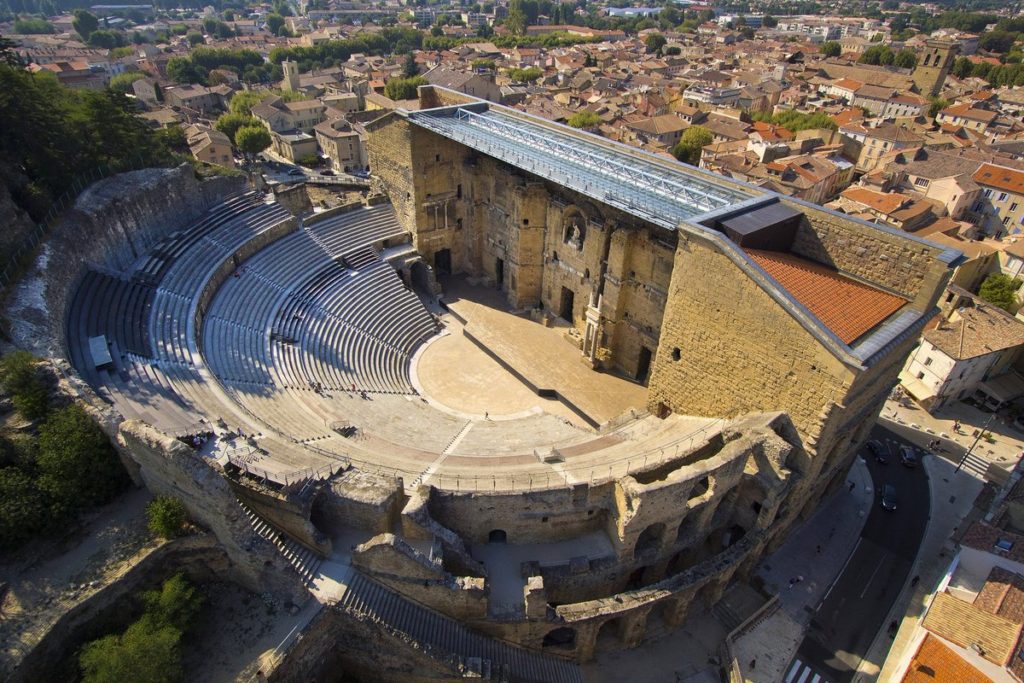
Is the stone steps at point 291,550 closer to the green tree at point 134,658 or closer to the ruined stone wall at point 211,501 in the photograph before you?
the ruined stone wall at point 211,501

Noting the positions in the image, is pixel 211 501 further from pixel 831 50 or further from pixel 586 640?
pixel 831 50

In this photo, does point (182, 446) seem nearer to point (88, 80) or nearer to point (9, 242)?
point (9, 242)

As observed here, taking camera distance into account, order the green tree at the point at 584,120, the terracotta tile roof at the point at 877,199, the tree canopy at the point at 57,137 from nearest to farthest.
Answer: the tree canopy at the point at 57,137 → the terracotta tile roof at the point at 877,199 → the green tree at the point at 584,120

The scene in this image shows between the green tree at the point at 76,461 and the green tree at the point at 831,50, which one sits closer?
the green tree at the point at 76,461

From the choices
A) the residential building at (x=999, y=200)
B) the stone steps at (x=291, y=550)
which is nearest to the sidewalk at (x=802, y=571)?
the stone steps at (x=291, y=550)

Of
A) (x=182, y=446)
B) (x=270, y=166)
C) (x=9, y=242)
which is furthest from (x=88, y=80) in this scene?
(x=182, y=446)
